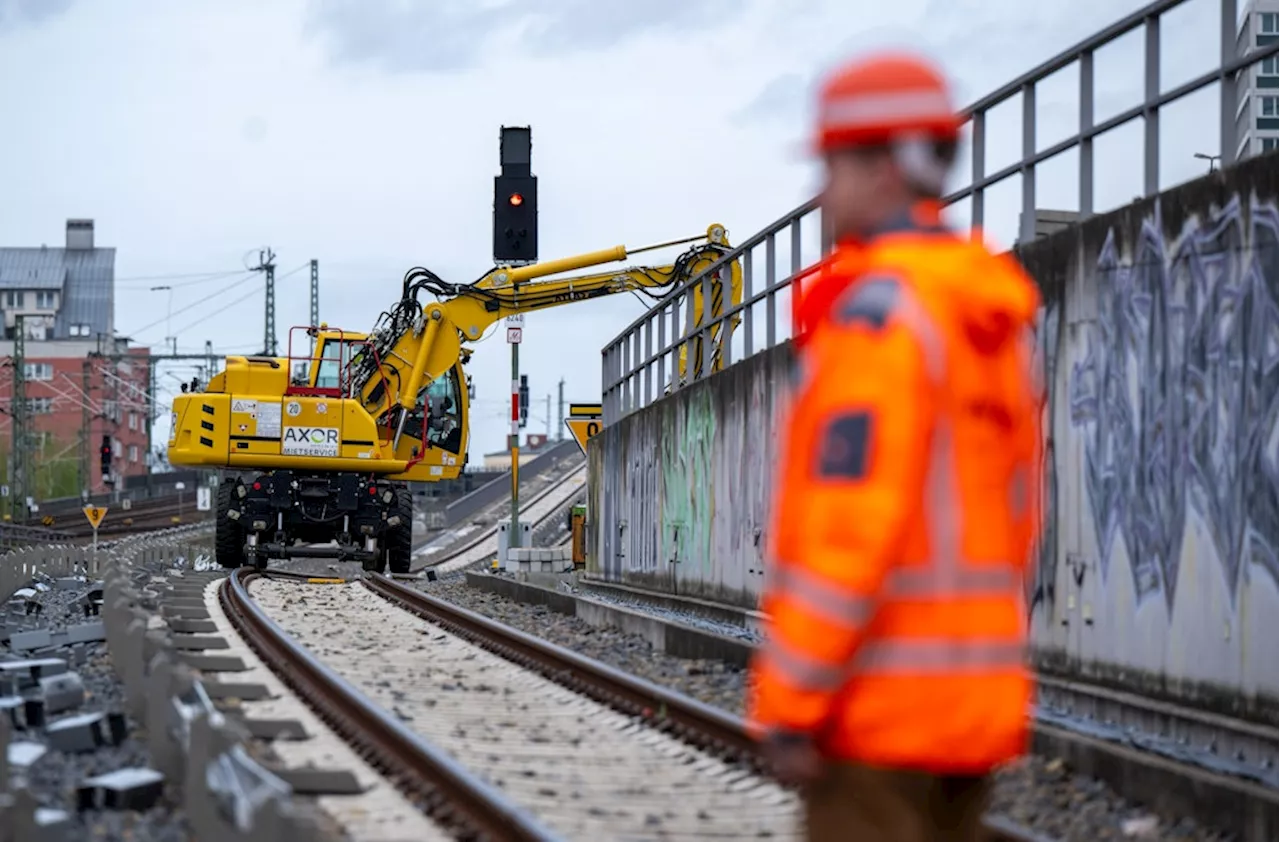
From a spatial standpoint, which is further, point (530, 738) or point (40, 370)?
point (40, 370)

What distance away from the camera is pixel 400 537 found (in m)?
29.6

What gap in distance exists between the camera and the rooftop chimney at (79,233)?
536 ft

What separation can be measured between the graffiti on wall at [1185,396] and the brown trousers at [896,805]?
560 cm

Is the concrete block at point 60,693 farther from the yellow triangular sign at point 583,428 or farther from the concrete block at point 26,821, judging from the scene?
the yellow triangular sign at point 583,428

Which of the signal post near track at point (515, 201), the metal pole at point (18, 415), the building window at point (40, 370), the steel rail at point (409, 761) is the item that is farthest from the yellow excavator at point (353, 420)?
the building window at point (40, 370)

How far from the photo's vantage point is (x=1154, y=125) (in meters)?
10.0

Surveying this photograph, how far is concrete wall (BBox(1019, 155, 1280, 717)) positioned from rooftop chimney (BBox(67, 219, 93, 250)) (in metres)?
160

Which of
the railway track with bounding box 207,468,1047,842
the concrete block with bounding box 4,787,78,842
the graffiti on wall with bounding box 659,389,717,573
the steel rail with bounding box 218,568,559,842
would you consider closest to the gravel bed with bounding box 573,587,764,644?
the graffiti on wall with bounding box 659,389,717,573

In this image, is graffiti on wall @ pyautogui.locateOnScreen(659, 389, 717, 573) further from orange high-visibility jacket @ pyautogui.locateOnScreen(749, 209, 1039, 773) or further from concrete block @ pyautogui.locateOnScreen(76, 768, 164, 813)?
orange high-visibility jacket @ pyautogui.locateOnScreen(749, 209, 1039, 773)

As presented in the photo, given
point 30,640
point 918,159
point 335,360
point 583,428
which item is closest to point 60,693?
point 30,640

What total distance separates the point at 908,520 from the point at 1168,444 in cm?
690

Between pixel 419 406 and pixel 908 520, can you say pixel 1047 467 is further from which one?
pixel 419 406

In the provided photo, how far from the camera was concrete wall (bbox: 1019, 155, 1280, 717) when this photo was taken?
8695 millimetres

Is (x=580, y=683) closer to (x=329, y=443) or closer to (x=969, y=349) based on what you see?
(x=969, y=349)
